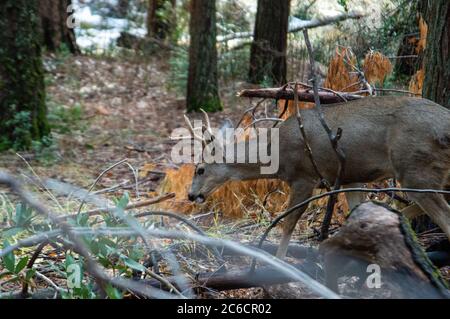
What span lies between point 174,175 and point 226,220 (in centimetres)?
103

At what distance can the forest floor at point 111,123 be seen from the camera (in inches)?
348

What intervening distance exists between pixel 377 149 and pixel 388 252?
190cm

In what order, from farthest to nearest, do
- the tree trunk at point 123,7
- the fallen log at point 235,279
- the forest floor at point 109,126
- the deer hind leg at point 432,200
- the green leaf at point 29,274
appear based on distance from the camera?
1. the tree trunk at point 123,7
2. the forest floor at point 109,126
3. the deer hind leg at point 432,200
4. the fallen log at point 235,279
5. the green leaf at point 29,274

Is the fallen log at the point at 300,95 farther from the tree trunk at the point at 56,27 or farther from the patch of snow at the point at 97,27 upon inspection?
the patch of snow at the point at 97,27

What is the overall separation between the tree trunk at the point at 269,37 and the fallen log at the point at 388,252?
31.7 ft

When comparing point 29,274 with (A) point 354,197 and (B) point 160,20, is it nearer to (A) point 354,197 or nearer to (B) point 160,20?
(A) point 354,197

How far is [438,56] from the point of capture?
566 centimetres

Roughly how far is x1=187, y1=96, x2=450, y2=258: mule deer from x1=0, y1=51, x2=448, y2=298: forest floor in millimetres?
815

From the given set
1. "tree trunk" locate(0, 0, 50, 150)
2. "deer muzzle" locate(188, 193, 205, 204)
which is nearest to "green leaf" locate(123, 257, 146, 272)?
"deer muzzle" locate(188, 193, 205, 204)

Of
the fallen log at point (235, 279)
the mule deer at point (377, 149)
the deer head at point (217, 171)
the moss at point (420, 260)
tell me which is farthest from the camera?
the deer head at point (217, 171)

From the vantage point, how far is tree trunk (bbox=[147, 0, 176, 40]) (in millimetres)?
16812

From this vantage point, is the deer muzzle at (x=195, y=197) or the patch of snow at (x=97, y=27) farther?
the patch of snow at (x=97, y=27)

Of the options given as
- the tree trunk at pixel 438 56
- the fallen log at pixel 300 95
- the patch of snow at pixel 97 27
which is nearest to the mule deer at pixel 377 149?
the fallen log at pixel 300 95

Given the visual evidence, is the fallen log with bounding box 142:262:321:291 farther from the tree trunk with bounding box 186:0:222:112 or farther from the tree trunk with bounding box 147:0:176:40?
the tree trunk with bounding box 147:0:176:40
